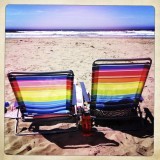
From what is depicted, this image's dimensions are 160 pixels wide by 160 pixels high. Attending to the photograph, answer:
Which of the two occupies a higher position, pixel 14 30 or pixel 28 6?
Answer: pixel 28 6

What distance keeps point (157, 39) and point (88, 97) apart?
0.93 m

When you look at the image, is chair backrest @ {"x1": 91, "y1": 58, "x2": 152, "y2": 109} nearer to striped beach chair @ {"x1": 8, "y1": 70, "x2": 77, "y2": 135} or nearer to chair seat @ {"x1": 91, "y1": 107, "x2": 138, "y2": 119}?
chair seat @ {"x1": 91, "y1": 107, "x2": 138, "y2": 119}

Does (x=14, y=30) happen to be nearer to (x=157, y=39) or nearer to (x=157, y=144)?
(x=157, y=39)

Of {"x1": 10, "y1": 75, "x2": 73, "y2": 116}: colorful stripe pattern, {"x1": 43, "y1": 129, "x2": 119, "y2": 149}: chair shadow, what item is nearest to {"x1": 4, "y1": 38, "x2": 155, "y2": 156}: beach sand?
{"x1": 43, "y1": 129, "x2": 119, "y2": 149}: chair shadow

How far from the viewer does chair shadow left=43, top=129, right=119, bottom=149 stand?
2.97 m

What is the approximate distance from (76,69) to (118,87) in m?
0.47

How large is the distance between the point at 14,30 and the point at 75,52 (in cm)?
67

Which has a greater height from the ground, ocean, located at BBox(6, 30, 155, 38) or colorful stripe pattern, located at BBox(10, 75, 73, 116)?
ocean, located at BBox(6, 30, 155, 38)

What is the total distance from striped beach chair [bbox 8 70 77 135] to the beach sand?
9cm

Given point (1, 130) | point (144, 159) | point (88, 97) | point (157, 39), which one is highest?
point (157, 39)

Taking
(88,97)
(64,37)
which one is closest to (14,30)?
(64,37)

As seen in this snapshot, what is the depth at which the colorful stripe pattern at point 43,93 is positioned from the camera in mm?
2875

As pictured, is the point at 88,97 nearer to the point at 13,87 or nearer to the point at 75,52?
the point at 75,52

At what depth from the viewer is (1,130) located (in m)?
2.96
